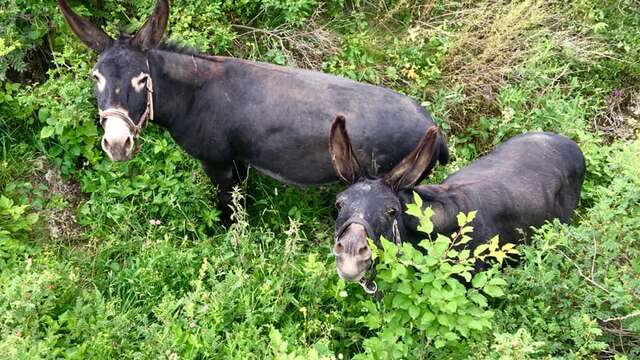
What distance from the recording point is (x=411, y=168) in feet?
12.8

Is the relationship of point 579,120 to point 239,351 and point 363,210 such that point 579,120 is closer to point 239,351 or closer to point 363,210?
point 363,210

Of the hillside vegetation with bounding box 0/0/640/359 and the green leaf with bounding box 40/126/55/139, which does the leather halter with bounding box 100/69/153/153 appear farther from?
the green leaf with bounding box 40/126/55/139

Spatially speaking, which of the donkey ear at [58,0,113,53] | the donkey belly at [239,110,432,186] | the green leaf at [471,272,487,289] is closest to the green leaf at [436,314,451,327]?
the green leaf at [471,272,487,289]

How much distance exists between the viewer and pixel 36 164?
5949mm

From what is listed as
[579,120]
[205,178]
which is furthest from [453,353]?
[579,120]

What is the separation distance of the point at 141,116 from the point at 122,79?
35 centimetres

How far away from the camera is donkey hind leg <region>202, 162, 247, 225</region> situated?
5.60 m

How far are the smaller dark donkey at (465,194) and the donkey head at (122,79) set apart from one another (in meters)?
1.77

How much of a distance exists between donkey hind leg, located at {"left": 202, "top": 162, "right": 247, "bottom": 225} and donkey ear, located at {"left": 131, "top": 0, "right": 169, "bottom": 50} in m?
1.19

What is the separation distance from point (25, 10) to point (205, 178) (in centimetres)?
243

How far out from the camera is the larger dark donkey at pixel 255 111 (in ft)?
16.4

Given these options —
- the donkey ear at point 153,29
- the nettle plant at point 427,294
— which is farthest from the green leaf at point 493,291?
the donkey ear at point 153,29

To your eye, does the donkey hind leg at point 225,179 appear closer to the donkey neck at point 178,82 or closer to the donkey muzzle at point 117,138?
the donkey neck at point 178,82

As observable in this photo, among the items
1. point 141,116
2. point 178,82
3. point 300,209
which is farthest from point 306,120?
point 141,116
